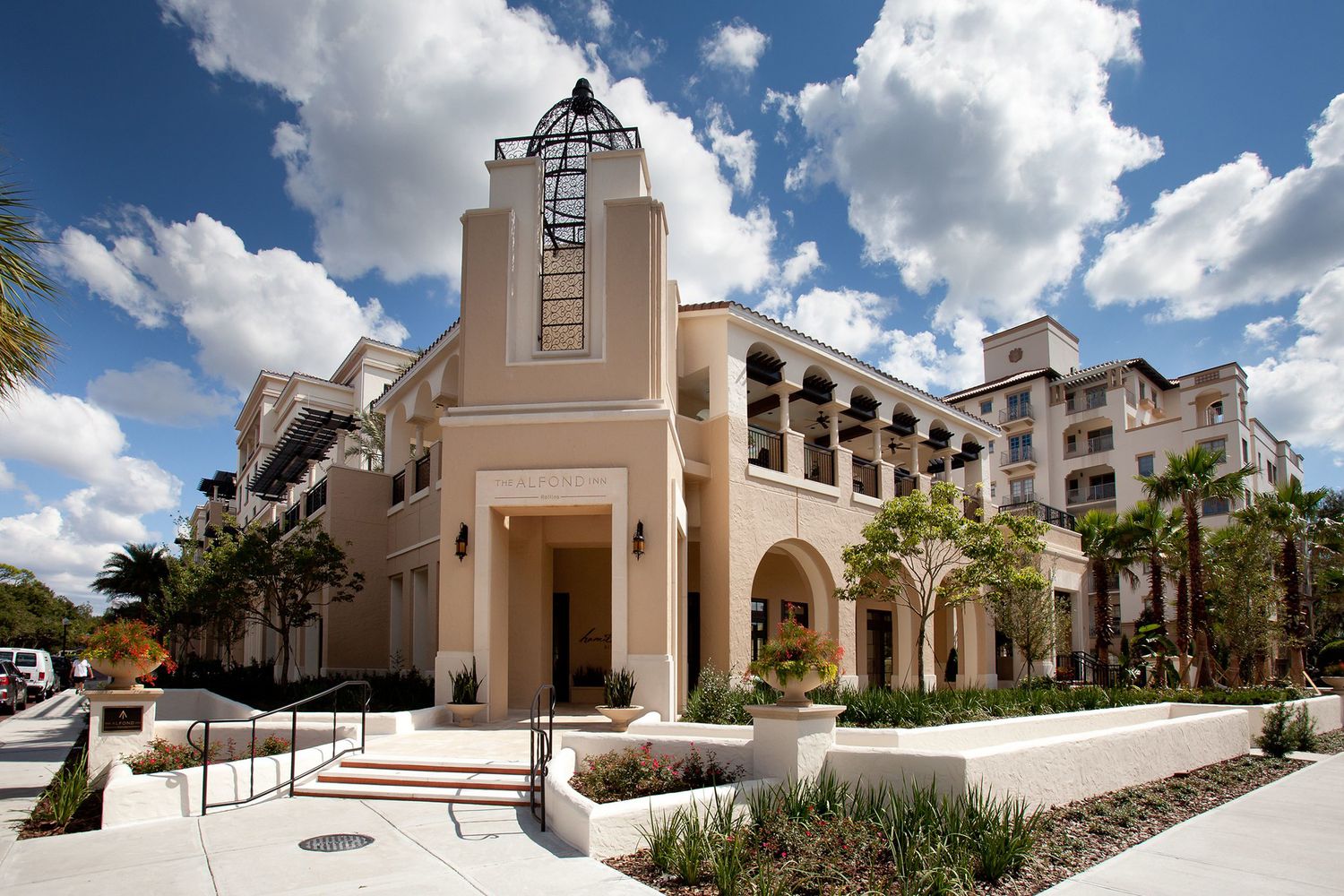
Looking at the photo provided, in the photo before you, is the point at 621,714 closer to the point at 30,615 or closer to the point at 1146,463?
the point at 1146,463

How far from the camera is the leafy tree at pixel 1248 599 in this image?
23.4m

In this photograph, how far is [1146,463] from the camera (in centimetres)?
4891

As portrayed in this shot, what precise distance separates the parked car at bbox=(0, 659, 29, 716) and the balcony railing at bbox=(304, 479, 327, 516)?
32.8 feet

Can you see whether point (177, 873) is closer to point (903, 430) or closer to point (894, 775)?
point (894, 775)

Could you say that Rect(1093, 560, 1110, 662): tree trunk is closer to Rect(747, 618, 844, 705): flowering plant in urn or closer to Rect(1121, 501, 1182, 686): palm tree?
Rect(1121, 501, 1182, 686): palm tree

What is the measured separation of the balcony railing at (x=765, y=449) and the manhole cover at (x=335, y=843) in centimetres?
1317

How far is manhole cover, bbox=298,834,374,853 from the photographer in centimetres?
766

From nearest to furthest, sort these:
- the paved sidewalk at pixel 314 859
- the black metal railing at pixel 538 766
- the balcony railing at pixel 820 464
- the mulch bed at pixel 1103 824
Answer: the paved sidewalk at pixel 314 859 < the mulch bed at pixel 1103 824 < the black metal railing at pixel 538 766 < the balcony railing at pixel 820 464

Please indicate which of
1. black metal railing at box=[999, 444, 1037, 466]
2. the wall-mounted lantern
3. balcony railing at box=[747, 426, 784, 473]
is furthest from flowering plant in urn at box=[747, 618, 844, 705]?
black metal railing at box=[999, 444, 1037, 466]

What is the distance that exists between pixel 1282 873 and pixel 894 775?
3.26 m

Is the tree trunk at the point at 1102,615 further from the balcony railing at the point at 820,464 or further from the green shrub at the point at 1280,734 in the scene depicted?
the balcony railing at the point at 820,464

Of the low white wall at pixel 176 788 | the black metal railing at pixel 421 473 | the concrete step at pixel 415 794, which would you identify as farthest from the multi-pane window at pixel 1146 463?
the low white wall at pixel 176 788

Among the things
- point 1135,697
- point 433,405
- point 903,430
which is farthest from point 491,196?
point 1135,697

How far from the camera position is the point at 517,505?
14641 millimetres
